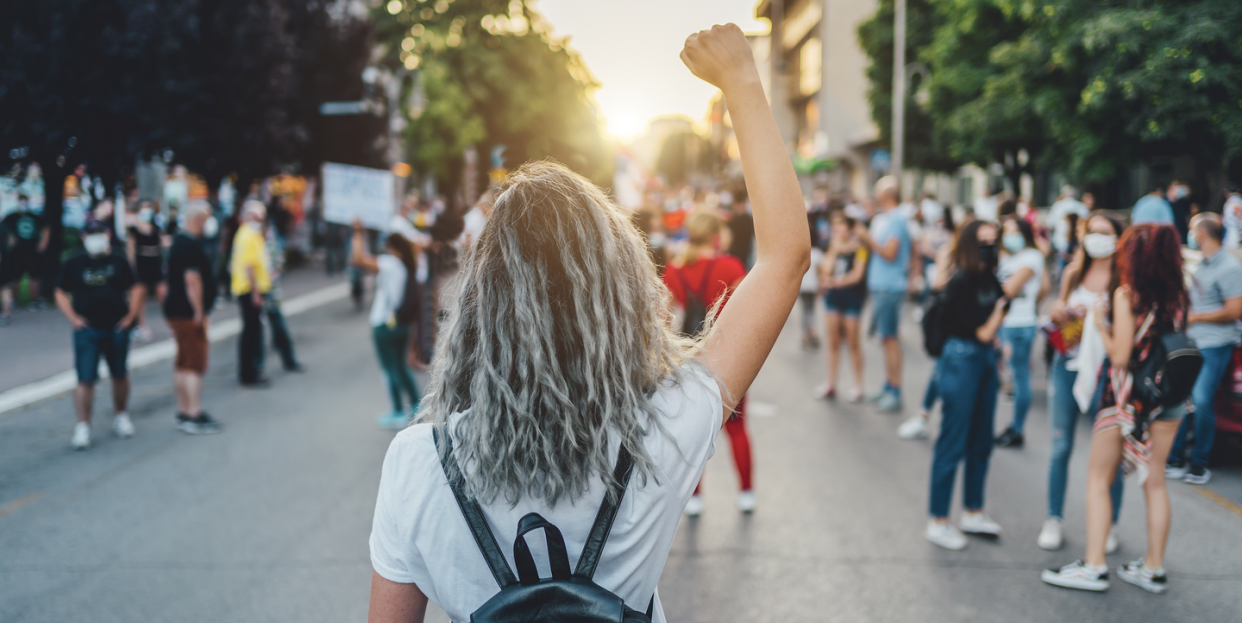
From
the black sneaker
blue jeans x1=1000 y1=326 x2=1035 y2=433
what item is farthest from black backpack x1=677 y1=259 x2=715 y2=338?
the black sneaker

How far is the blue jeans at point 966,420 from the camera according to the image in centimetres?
456

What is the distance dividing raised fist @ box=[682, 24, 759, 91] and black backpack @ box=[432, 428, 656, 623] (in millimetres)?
643

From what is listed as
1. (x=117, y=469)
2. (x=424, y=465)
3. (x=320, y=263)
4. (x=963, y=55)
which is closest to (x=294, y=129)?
(x=320, y=263)

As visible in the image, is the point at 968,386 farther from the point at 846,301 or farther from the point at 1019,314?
the point at 846,301

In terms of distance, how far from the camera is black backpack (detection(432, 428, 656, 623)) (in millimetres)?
1171

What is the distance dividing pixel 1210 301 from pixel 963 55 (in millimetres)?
19103

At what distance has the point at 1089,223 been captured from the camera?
4.91 m

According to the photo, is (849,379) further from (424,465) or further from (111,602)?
(424,465)

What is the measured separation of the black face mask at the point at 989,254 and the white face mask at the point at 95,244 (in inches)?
261

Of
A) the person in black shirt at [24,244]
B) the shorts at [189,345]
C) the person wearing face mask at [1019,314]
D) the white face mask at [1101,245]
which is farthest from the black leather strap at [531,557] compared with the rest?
the person in black shirt at [24,244]

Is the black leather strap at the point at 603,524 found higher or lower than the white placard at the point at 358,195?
lower

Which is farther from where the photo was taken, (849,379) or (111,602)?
(849,379)

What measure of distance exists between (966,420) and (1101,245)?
1232 mm

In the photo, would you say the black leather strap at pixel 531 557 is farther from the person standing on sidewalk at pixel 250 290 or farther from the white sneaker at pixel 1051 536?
the person standing on sidewalk at pixel 250 290
